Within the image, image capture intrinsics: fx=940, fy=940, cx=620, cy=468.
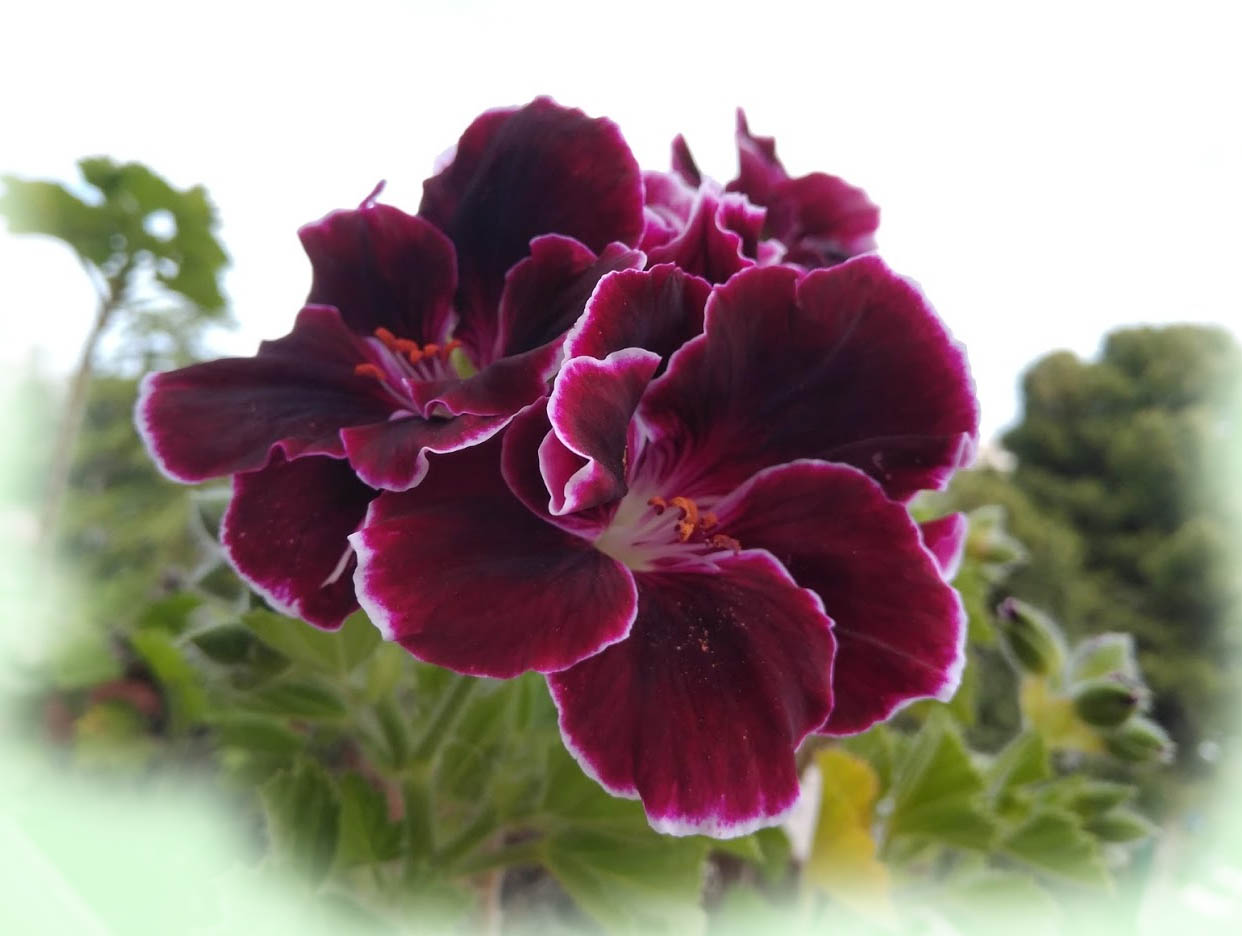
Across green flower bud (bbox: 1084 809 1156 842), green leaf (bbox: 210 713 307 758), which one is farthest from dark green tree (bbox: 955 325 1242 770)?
green leaf (bbox: 210 713 307 758)

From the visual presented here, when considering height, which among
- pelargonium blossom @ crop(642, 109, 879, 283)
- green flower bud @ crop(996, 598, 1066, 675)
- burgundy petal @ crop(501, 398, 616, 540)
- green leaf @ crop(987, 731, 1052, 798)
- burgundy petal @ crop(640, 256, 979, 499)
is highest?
pelargonium blossom @ crop(642, 109, 879, 283)

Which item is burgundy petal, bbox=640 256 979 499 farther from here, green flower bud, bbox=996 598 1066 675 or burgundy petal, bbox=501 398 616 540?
green flower bud, bbox=996 598 1066 675

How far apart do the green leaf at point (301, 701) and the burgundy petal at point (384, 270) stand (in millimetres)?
179

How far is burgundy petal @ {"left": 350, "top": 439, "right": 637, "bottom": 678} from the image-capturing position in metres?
0.26

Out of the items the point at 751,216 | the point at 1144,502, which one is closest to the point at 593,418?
the point at 751,216

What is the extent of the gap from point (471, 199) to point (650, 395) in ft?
0.42

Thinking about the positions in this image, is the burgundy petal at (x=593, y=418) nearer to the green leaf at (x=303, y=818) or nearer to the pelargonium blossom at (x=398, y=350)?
the pelargonium blossom at (x=398, y=350)

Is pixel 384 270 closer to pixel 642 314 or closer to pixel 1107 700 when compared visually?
pixel 642 314

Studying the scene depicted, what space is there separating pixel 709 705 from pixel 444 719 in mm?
159

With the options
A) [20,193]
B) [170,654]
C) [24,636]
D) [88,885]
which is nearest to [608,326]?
[88,885]

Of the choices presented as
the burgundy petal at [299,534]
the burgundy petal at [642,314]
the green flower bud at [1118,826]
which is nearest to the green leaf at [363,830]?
the burgundy petal at [299,534]

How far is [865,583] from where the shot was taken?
0.30 meters

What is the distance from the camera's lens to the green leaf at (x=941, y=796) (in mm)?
561

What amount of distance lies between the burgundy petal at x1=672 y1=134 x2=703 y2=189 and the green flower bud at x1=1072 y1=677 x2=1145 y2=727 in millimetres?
433
